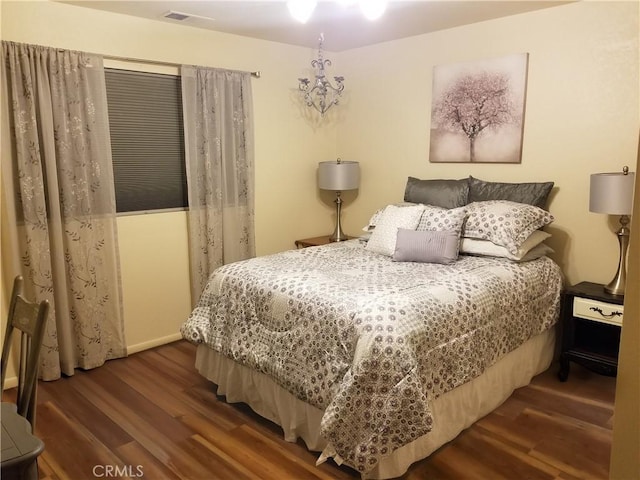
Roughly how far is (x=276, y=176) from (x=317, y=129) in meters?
0.66

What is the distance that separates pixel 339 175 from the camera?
13.9ft

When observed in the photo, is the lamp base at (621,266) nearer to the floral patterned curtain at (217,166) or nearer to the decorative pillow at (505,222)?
the decorative pillow at (505,222)

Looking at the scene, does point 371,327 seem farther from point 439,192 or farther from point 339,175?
point 339,175

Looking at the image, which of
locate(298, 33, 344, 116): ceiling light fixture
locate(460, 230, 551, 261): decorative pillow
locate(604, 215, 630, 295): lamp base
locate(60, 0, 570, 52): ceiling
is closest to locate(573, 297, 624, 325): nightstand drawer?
locate(604, 215, 630, 295): lamp base

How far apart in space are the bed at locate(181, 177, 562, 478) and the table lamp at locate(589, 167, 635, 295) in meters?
0.34

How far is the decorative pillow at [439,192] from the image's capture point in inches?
140

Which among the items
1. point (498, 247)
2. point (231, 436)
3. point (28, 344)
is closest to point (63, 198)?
point (28, 344)

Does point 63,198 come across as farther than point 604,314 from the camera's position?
Yes

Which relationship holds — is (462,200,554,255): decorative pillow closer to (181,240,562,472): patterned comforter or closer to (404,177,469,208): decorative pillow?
(181,240,562,472): patterned comforter

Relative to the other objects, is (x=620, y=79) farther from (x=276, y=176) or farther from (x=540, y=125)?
(x=276, y=176)

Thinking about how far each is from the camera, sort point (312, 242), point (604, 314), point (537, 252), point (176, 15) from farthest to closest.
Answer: point (312, 242)
point (176, 15)
point (537, 252)
point (604, 314)

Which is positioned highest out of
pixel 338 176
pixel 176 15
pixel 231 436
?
pixel 176 15

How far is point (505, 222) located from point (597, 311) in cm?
74

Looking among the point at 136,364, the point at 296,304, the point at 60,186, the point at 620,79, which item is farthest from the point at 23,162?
the point at 620,79
